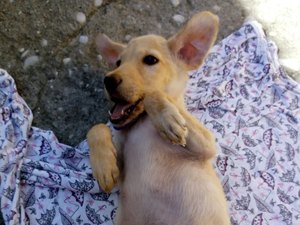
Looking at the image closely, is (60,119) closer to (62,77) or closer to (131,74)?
(62,77)

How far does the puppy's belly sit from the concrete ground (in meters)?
0.94

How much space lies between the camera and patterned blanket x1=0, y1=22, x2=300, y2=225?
3703mm

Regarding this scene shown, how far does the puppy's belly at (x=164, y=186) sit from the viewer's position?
3.11 m

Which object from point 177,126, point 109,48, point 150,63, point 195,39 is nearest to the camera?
point 177,126

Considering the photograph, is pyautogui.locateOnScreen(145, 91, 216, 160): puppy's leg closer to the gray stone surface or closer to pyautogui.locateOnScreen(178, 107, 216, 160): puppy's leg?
pyautogui.locateOnScreen(178, 107, 216, 160): puppy's leg

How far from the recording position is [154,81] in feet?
11.1

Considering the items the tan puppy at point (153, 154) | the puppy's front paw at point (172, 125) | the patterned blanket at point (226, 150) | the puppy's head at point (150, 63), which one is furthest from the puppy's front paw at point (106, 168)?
the patterned blanket at point (226, 150)

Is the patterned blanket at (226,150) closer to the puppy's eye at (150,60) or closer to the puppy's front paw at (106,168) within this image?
the puppy's front paw at (106,168)

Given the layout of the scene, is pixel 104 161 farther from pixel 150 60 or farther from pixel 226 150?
pixel 226 150

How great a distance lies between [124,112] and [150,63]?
369 millimetres

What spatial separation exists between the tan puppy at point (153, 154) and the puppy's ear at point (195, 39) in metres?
0.06

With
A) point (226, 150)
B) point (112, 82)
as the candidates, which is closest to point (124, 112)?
point (112, 82)

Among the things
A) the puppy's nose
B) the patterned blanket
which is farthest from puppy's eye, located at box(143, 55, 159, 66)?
the patterned blanket

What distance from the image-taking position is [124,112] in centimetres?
330
